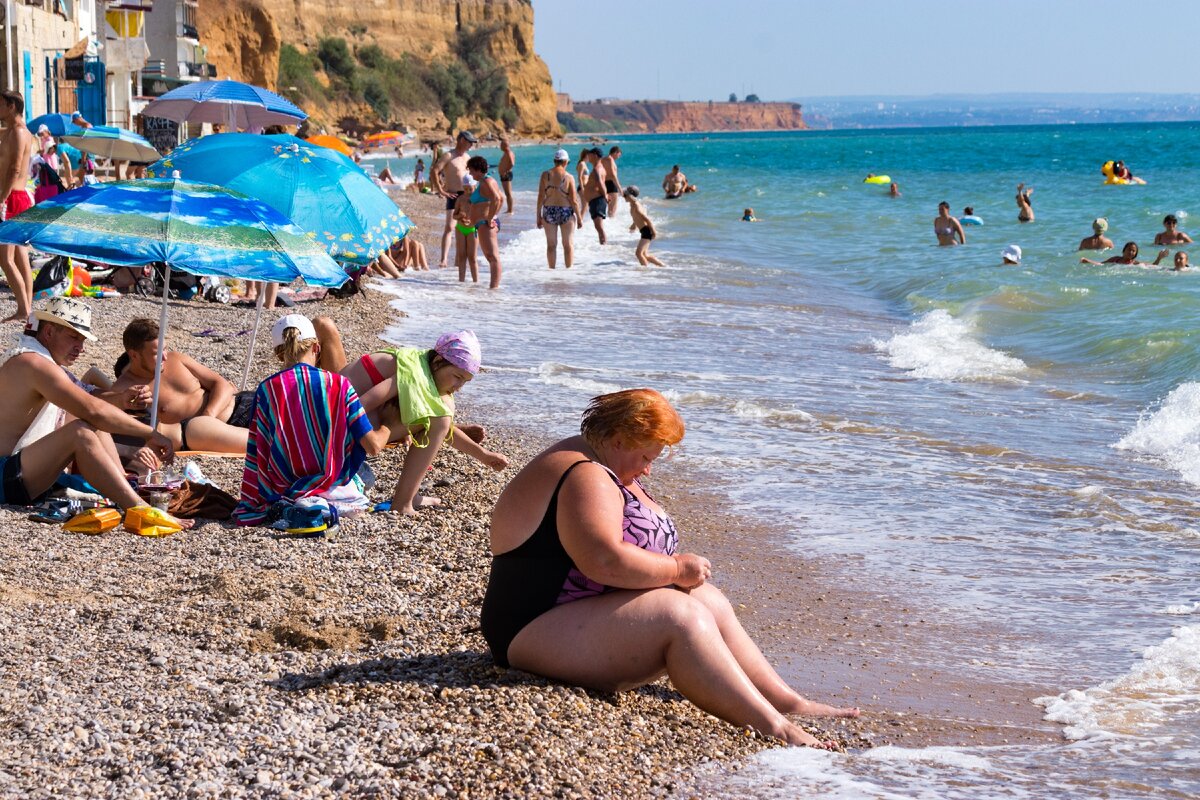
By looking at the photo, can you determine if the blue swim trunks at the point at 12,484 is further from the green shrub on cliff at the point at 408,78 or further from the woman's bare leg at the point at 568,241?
the green shrub on cliff at the point at 408,78

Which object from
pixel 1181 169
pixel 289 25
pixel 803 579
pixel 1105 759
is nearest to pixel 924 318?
pixel 803 579

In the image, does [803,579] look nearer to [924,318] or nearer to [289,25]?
[924,318]

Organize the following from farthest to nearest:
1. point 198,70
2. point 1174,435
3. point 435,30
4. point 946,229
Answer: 1. point 435,30
2. point 198,70
3. point 946,229
4. point 1174,435

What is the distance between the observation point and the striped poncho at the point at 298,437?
5.30 metres

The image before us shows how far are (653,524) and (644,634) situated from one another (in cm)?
30

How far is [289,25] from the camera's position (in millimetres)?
97000

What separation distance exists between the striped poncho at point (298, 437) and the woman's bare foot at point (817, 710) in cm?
226

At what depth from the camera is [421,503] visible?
5.85 metres

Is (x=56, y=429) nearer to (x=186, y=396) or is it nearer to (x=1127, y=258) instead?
(x=186, y=396)

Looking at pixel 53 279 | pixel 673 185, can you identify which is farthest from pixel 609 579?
pixel 673 185

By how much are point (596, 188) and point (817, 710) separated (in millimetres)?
14453

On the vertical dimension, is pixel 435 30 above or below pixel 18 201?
above

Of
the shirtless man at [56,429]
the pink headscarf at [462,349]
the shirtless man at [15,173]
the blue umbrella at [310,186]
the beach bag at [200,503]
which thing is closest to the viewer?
the shirtless man at [56,429]

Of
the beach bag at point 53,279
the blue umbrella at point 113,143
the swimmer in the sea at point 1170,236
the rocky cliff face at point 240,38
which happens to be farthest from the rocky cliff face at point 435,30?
the beach bag at point 53,279
